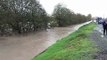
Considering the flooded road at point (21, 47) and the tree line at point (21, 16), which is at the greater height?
the tree line at point (21, 16)

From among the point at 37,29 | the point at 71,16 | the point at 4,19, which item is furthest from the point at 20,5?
the point at 71,16

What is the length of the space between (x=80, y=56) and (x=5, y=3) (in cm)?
4391

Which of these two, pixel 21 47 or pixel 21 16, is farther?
pixel 21 16

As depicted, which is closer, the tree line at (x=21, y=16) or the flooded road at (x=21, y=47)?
the flooded road at (x=21, y=47)

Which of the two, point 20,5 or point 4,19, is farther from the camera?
point 20,5

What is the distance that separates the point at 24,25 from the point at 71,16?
62.5 meters

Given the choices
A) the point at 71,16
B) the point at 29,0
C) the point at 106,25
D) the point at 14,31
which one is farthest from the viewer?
the point at 71,16

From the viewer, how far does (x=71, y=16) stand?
4902 inches

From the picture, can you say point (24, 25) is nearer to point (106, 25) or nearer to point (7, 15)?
point (7, 15)

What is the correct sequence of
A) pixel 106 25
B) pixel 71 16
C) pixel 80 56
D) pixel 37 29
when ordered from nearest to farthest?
pixel 80 56 → pixel 106 25 → pixel 37 29 → pixel 71 16

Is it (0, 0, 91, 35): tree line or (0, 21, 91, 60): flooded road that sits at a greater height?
(0, 0, 91, 35): tree line

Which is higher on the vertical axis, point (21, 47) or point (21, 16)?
point (21, 16)

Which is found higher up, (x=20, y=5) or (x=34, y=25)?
(x=20, y=5)

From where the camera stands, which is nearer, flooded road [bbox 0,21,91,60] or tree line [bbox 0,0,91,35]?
flooded road [bbox 0,21,91,60]
